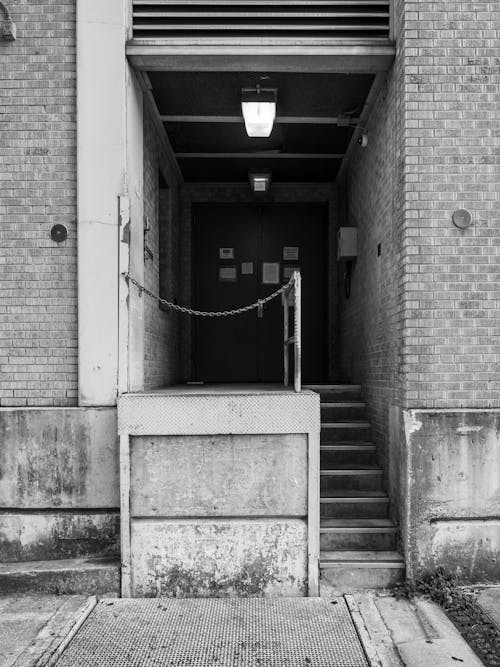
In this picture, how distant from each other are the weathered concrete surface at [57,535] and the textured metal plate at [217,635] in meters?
0.53

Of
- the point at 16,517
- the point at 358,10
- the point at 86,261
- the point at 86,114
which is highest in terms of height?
the point at 358,10

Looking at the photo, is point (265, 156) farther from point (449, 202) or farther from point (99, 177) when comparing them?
point (449, 202)

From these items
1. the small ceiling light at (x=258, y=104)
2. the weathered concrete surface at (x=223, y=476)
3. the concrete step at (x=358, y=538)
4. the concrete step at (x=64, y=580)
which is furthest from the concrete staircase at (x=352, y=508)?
the small ceiling light at (x=258, y=104)

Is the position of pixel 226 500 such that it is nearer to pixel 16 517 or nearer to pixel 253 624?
pixel 253 624

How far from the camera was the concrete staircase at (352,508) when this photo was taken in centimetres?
477

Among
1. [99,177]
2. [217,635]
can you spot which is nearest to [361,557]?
[217,635]

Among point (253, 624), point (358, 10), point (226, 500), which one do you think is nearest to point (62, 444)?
point (226, 500)

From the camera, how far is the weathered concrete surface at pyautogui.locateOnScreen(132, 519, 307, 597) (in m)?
4.71

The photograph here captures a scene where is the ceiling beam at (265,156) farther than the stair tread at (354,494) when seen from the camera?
Yes

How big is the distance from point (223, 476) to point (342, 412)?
194 centimetres

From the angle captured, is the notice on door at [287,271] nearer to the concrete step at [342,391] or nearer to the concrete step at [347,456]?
the concrete step at [342,391]

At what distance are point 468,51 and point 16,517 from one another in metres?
5.59

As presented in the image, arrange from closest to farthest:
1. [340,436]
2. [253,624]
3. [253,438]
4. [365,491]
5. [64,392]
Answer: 1. [253,624]
2. [253,438]
3. [64,392]
4. [365,491]
5. [340,436]

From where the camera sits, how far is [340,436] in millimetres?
5949
